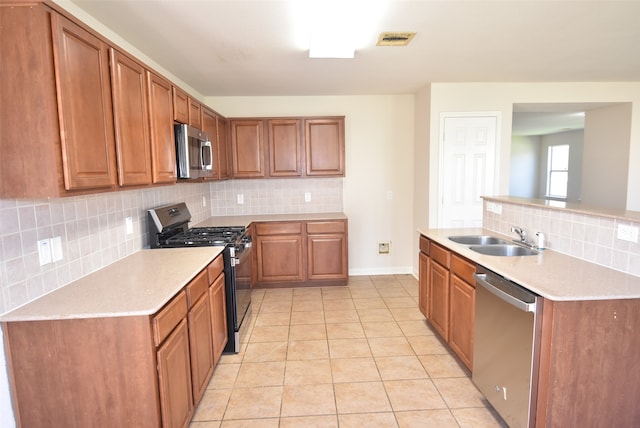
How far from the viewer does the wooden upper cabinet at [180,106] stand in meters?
2.60

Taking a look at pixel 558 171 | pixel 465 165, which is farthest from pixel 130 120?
pixel 558 171

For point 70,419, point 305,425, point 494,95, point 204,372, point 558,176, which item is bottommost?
point 305,425

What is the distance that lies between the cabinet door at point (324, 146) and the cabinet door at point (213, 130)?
3.63 ft

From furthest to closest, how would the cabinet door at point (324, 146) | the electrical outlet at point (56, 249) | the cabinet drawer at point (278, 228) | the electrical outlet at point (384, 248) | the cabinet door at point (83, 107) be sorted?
the electrical outlet at point (384, 248) → the cabinet door at point (324, 146) → the cabinet drawer at point (278, 228) → the electrical outlet at point (56, 249) → the cabinet door at point (83, 107)

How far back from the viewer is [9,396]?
1.45m

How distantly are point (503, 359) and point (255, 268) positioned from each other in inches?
116

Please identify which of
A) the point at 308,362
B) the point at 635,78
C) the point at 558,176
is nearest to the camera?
the point at 308,362

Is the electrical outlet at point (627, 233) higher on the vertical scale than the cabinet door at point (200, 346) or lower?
higher

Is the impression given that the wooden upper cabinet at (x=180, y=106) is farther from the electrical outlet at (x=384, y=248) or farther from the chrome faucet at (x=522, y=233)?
the electrical outlet at (x=384, y=248)

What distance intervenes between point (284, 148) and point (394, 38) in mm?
2060

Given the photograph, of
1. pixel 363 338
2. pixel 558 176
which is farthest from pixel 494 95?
pixel 558 176

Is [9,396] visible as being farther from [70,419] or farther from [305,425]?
[305,425]

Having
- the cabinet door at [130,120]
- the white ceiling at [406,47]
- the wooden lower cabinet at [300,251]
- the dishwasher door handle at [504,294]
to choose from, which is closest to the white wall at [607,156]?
the white ceiling at [406,47]

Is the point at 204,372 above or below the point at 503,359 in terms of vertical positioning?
below
